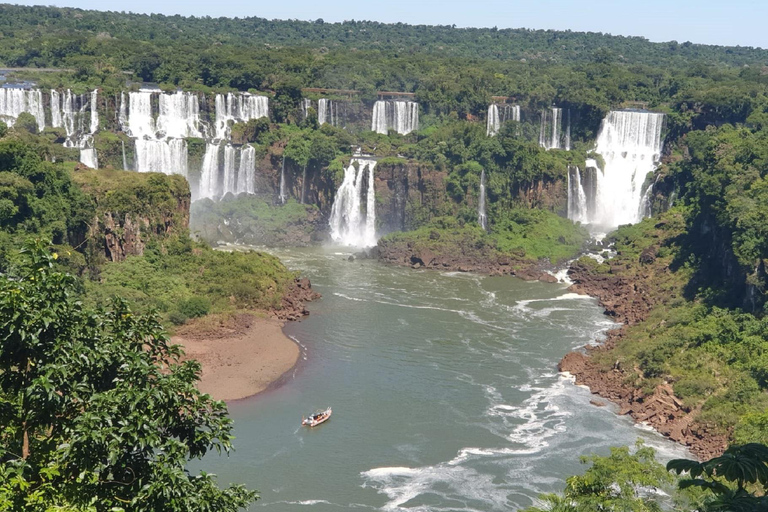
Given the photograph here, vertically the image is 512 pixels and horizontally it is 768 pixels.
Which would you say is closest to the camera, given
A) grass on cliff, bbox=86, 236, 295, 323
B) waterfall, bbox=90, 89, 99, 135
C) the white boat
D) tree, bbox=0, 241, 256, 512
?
tree, bbox=0, 241, 256, 512

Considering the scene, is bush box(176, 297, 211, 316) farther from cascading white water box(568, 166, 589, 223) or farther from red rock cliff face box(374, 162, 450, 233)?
cascading white water box(568, 166, 589, 223)

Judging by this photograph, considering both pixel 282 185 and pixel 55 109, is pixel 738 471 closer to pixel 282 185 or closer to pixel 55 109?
pixel 282 185

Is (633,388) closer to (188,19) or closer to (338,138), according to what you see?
(338,138)

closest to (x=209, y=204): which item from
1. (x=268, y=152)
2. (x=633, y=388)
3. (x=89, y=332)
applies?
(x=268, y=152)

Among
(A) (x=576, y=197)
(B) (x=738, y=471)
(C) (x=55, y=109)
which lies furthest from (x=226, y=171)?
(B) (x=738, y=471)

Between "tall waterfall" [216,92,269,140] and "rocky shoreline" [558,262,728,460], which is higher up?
"tall waterfall" [216,92,269,140]

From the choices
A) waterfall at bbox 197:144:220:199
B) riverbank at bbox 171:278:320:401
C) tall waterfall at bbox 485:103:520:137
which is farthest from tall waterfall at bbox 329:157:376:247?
riverbank at bbox 171:278:320:401
